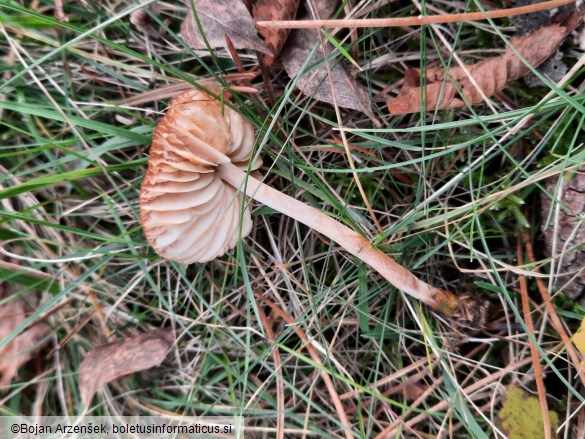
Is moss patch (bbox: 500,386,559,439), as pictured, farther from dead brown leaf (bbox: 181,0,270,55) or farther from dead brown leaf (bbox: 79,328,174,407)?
dead brown leaf (bbox: 181,0,270,55)

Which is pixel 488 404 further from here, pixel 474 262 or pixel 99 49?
pixel 99 49

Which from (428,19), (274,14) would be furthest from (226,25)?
(428,19)

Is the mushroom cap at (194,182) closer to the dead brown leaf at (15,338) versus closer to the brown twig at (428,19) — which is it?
the brown twig at (428,19)

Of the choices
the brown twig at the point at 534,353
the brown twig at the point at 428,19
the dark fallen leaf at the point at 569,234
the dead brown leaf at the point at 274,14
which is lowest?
the brown twig at the point at 534,353

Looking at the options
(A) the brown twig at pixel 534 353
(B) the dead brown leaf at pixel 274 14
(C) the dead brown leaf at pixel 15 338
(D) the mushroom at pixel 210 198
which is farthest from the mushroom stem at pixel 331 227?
(C) the dead brown leaf at pixel 15 338

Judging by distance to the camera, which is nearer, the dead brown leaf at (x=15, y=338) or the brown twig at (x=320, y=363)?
the brown twig at (x=320, y=363)

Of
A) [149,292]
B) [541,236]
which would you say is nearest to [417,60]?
[541,236]
